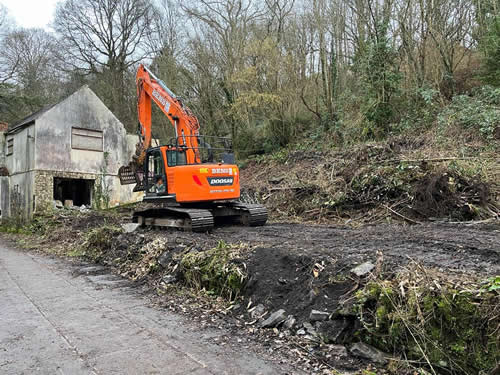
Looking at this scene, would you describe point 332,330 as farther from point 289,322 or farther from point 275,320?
point 275,320

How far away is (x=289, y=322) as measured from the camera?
395cm

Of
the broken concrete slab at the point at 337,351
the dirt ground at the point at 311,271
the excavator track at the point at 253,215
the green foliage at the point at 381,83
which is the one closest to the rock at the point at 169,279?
the dirt ground at the point at 311,271

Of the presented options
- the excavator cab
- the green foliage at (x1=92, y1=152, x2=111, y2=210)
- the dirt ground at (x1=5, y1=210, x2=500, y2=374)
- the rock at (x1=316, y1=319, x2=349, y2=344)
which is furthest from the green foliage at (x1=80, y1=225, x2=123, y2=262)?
the green foliage at (x1=92, y1=152, x2=111, y2=210)

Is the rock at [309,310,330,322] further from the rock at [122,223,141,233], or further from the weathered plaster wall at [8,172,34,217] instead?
the weathered plaster wall at [8,172,34,217]

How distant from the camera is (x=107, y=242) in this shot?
375 inches

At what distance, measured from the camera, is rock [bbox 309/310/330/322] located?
3.67 meters

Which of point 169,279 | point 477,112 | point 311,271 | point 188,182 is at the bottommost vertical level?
point 169,279

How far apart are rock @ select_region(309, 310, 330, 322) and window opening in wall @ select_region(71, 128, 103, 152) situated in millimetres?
15933

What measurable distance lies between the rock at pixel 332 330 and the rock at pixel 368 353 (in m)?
0.17

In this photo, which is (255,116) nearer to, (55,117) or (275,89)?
(275,89)

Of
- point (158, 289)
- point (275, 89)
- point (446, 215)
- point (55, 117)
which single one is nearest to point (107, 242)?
point (158, 289)

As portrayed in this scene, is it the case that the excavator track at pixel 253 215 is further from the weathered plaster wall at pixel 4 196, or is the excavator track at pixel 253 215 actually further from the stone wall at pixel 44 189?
the weathered plaster wall at pixel 4 196

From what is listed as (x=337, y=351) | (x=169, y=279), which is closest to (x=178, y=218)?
(x=169, y=279)

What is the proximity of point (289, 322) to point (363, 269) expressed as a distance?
938 millimetres
